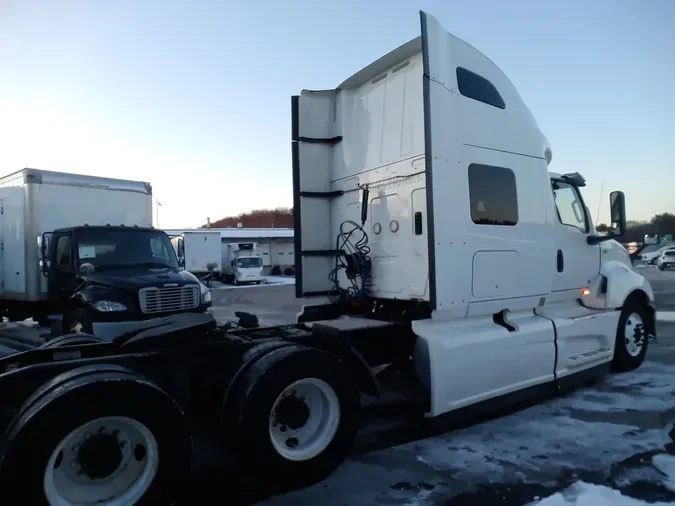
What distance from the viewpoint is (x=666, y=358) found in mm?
7914

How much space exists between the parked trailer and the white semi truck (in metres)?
28.0

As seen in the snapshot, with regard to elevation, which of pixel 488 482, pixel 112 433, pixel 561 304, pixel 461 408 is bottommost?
pixel 488 482

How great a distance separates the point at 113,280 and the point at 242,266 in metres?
25.2

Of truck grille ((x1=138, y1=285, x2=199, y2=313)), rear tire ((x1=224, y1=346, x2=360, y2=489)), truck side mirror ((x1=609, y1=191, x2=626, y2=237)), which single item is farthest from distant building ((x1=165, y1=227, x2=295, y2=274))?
rear tire ((x1=224, y1=346, x2=360, y2=489))

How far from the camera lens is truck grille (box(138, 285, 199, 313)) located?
27.3 feet

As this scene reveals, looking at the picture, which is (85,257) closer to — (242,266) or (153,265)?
(153,265)

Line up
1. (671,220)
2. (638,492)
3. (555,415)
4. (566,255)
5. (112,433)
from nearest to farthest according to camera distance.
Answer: (112,433)
(638,492)
(555,415)
(566,255)
(671,220)

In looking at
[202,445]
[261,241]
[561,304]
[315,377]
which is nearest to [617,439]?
[561,304]

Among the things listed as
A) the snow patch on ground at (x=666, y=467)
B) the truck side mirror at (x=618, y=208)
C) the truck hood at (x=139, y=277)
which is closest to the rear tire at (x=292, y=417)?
the snow patch on ground at (x=666, y=467)

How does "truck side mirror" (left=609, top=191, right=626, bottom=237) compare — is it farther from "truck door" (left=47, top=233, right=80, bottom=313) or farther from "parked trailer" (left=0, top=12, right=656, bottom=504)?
"truck door" (left=47, top=233, right=80, bottom=313)

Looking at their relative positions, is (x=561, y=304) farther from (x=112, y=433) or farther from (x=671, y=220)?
(x=671, y=220)

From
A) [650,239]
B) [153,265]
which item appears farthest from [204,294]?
[650,239]

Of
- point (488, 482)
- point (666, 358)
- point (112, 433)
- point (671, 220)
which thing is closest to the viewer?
point (112, 433)

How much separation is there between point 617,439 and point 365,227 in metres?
3.23
